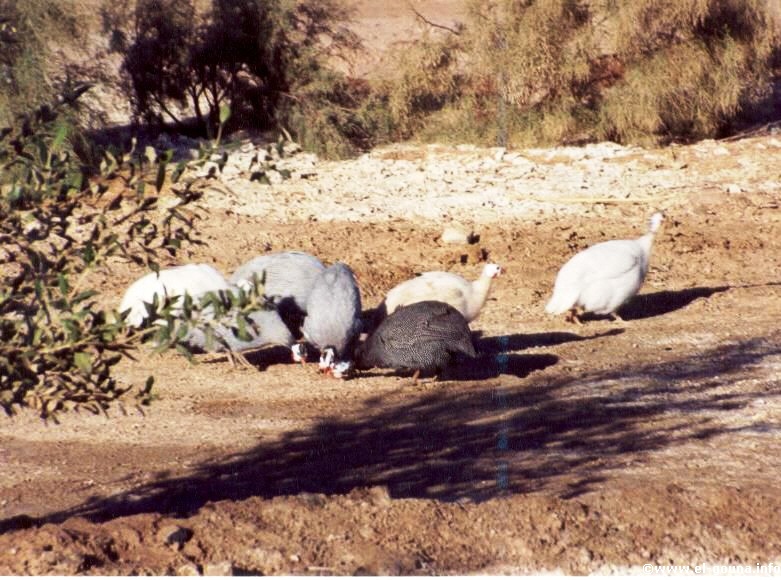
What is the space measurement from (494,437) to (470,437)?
0.49 feet

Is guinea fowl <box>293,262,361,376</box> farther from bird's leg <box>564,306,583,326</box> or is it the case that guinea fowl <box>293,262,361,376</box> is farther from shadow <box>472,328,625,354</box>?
bird's leg <box>564,306,583,326</box>

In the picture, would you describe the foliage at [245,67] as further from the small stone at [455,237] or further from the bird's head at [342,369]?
the bird's head at [342,369]

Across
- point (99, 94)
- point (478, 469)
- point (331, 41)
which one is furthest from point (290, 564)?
point (331, 41)

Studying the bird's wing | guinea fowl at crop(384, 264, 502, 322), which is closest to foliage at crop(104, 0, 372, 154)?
the bird's wing

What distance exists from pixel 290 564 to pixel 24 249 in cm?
164

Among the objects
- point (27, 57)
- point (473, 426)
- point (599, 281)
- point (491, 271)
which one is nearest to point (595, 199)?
point (599, 281)

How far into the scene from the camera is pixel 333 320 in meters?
9.40

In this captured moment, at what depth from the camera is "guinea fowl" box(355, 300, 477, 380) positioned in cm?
901

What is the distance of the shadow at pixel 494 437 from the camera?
6866mm

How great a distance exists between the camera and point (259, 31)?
17.0m

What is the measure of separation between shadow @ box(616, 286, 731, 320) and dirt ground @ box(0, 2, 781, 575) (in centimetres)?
4

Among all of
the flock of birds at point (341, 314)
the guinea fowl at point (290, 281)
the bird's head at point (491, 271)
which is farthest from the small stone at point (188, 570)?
the bird's head at point (491, 271)

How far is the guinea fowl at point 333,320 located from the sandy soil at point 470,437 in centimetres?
21

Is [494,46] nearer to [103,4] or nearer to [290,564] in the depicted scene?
[103,4]
